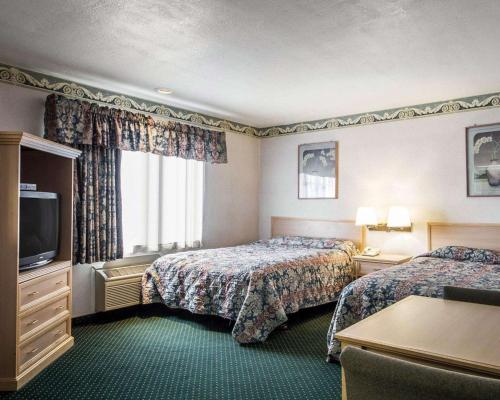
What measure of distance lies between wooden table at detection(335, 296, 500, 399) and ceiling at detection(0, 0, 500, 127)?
187cm

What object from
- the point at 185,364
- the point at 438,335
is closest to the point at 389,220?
the point at 185,364

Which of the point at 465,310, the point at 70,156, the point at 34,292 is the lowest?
the point at 34,292

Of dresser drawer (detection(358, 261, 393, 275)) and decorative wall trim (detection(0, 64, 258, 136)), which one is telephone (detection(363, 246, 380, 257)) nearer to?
dresser drawer (detection(358, 261, 393, 275))

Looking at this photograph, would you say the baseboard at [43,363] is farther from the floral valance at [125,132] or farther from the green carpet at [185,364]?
the floral valance at [125,132]

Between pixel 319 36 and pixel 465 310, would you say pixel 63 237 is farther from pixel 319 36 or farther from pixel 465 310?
pixel 465 310

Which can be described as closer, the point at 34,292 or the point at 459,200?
the point at 34,292

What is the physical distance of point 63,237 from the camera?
3604 millimetres

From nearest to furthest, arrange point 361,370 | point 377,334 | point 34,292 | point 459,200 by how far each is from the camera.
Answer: point 361,370
point 377,334
point 34,292
point 459,200

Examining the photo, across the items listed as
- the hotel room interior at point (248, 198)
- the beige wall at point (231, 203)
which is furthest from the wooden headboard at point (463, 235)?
the beige wall at point (231, 203)

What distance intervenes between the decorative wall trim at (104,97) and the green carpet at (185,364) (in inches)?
91.5

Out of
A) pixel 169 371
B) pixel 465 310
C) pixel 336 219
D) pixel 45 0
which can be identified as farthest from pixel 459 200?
pixel 45 0

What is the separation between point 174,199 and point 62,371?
2567 mm

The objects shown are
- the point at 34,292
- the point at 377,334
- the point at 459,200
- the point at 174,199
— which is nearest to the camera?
the point at 377,334

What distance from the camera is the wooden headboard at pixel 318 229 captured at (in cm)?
548
